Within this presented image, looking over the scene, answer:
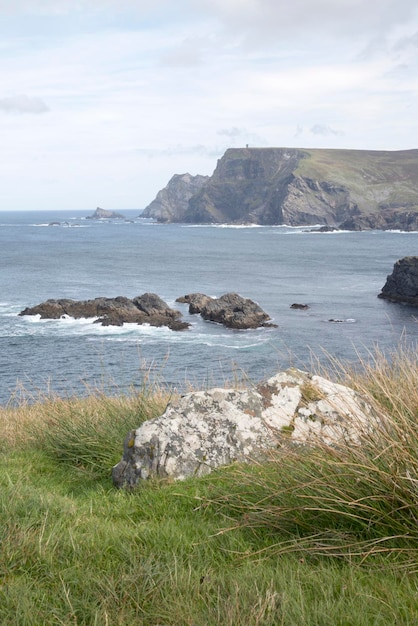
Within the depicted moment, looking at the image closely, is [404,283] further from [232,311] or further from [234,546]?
[234,546]

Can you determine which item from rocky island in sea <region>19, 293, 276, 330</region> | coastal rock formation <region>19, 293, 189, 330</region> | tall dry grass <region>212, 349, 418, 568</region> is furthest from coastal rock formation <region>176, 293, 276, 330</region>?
tall dry grass <region>212, 349, 418, 568</region>

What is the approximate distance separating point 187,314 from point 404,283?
21.0 meters

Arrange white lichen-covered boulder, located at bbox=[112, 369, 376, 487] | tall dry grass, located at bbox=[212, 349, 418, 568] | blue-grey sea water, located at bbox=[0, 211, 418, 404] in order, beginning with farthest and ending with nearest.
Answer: blue-grey sea water, located at bbox=[0, 211, 418, 404] → white lichen-covered boulder, located at bbox=[112, 369, 376, 487] → tall dry grass, located at bbox=[212, 349, 418, 568]

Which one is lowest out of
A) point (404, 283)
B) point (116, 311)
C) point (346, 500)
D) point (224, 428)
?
point (116, 311)

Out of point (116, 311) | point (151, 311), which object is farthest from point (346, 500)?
point (116, 311)

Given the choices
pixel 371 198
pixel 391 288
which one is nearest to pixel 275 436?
pixel 391 288

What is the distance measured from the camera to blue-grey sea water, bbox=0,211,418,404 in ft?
110

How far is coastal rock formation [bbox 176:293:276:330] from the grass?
4332cm

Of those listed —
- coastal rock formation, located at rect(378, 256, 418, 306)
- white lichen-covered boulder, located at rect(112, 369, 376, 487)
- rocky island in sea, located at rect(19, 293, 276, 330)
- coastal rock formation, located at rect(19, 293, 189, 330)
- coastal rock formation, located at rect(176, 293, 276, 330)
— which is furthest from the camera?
coastal rock formation, located at rect(378, 256, 418, 306)

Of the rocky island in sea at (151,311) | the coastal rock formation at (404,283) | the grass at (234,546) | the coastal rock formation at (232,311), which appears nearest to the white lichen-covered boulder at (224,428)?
the grass at (234,546)

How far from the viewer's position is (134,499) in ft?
18.4

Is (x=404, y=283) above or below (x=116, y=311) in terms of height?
above

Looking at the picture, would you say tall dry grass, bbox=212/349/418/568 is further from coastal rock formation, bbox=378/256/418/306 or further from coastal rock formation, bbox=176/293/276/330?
coastal rock formation, bbox=378/256/418/306

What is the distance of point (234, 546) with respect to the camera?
4.49 metres
